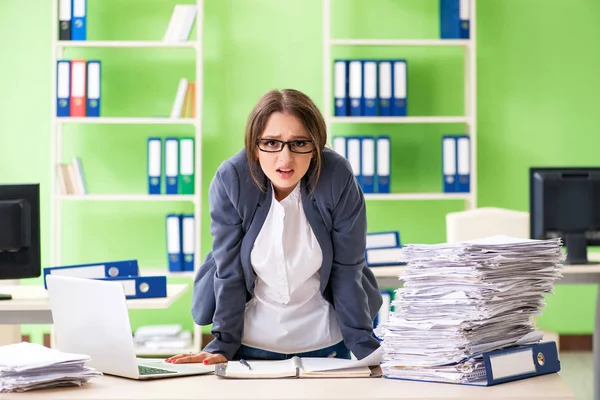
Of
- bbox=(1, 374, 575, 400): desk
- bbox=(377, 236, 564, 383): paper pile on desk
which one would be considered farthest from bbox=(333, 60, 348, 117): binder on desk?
bbox=(1, 374, 575, 400): desk

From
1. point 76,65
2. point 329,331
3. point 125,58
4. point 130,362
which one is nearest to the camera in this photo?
point 130,362

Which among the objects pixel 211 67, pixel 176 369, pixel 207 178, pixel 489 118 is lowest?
pixel 176 369

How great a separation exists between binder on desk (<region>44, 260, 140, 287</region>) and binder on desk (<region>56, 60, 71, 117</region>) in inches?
81.0

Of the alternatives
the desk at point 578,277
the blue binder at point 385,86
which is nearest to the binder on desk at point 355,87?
the blue binder at point 385,86

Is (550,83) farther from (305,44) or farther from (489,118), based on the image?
(305,44)

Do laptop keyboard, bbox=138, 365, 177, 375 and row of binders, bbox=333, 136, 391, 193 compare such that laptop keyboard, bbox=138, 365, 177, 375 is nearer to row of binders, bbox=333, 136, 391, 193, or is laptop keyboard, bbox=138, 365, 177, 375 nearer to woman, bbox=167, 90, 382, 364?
woman, bbox=167, 90, 382, 364

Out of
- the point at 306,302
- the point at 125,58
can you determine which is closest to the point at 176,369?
the point at 306,302

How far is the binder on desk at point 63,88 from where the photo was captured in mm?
4801

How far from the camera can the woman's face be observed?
6.54ft

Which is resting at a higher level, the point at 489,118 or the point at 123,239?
the point at 489,118

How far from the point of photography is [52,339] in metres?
4.92

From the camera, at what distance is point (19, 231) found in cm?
309

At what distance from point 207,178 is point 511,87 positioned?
201 centimetres

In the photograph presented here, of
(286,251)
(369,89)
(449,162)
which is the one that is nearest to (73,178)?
(369,89)
